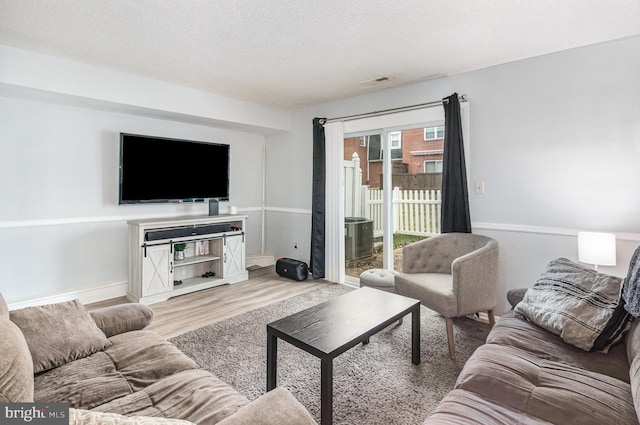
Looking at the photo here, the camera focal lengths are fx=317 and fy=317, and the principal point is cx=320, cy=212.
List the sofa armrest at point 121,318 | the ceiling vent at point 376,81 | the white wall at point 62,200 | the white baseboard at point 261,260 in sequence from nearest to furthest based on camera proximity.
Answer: the sofa armrest at point 121,318
the white wall at point 62,200
the ceiling vent at point 376,81
the white baseboard at point 261,260

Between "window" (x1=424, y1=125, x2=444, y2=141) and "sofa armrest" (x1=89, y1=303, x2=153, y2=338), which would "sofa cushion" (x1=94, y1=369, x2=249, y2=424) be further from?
"window" (x1=424, y1=125, x2=444, y2=141)

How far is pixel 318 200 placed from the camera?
171 inches

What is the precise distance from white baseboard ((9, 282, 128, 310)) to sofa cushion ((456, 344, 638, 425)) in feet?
12.3

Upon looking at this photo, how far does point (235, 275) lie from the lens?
4215mm

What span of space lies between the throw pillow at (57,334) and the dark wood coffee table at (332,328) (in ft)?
2.94

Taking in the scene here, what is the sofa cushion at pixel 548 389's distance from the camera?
3.80ft

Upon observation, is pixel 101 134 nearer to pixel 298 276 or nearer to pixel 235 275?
pixel 235 275

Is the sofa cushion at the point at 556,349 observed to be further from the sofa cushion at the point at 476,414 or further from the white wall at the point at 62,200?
the white wall at the point at 62,200

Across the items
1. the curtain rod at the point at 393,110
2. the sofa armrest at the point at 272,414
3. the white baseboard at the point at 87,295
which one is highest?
the curtain rod at the point at 393,110

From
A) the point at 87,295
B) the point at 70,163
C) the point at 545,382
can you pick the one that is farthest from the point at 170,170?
the point at 545,382

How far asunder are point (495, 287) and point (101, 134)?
427 cm

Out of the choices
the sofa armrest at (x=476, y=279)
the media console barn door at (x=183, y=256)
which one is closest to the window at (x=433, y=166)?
the sofa armrest at (x=476, y=279)

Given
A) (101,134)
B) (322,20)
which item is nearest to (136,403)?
(322,20)

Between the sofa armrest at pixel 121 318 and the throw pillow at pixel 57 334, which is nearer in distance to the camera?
the throw pillow at pixel 57 334
